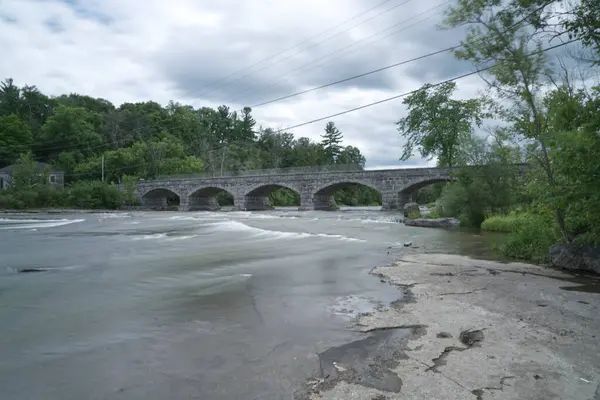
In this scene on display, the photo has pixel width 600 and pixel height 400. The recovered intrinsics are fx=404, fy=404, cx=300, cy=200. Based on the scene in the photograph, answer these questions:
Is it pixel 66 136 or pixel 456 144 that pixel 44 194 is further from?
pixel 456 144

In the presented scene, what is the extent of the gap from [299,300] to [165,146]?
69.6 metres

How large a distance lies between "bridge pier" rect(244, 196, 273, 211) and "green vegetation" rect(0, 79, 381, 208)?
24.3 feet

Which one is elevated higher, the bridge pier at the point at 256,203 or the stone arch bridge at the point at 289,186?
the stone arch bridge at the point at 289,186

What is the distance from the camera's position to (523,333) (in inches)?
185

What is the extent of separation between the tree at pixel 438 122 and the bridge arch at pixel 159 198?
3548cm

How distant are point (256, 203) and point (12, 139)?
46092mm

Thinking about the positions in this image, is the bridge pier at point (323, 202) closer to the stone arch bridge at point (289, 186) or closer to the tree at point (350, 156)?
the stone arch bridge at point (289, 186)

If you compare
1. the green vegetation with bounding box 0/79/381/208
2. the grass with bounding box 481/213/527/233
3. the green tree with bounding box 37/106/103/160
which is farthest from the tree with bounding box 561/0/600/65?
the green tree with bounding box 37/106/103/160

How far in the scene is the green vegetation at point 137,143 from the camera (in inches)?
2662

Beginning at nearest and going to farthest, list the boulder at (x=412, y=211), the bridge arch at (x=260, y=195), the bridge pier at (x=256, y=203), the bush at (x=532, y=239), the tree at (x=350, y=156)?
→ the bush at (x=532, y=239) → the boulder at (x=412, y=211) → the bridge arch at (x=260, y=195) → the bridge pier at (x=256, y=203) → the tree at (x=350, y=156)

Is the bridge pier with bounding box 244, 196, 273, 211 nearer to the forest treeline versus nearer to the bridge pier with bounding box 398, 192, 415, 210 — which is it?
the forest treeline

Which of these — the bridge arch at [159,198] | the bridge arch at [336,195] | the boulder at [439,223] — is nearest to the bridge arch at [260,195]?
the bridge arch at [336,195]

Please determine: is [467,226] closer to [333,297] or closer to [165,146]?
[333,297]

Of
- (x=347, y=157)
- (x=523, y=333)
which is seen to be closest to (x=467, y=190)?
(x=523, y=333)
